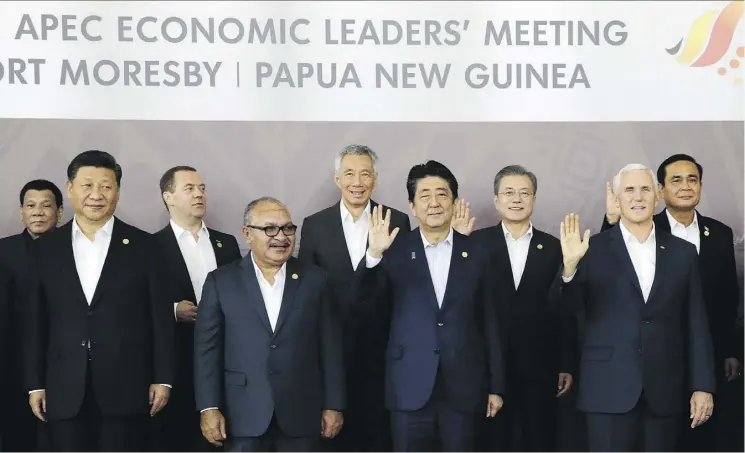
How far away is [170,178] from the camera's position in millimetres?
4570

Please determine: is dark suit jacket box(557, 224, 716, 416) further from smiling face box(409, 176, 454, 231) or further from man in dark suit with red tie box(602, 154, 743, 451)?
smiling face box(409, 176, 454, 231)

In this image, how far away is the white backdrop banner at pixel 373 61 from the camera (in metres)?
4.57

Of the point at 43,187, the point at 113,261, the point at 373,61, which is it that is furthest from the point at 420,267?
the point at 43,187

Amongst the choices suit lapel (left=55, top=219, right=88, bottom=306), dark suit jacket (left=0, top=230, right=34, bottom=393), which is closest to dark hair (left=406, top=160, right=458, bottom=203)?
suit lapel (left=55, top=219, right=88, bottom=306)

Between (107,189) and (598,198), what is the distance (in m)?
2.27

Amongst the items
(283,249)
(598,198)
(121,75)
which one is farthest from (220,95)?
(598,198)

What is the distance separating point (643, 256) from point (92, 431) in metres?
2.57

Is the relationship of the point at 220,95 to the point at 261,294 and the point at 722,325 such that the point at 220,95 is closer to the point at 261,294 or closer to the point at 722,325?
the point at 261,294

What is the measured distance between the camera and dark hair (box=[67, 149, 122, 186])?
447 centimetres

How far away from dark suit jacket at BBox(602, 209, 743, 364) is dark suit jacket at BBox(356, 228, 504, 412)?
0.77 m

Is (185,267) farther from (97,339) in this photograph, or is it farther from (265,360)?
(265,360)

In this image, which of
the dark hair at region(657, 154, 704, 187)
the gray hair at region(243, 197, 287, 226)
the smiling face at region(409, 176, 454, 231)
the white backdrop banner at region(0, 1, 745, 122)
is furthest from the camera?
the dark hair at region(657, 154, 704, 187)

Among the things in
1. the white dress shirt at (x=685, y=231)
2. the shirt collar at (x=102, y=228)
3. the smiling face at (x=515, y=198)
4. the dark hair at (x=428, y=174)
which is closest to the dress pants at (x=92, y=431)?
the shirt collar at (x=102, y=228)

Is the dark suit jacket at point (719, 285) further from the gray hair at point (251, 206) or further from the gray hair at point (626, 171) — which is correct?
the gray hair at point (251, 206)
